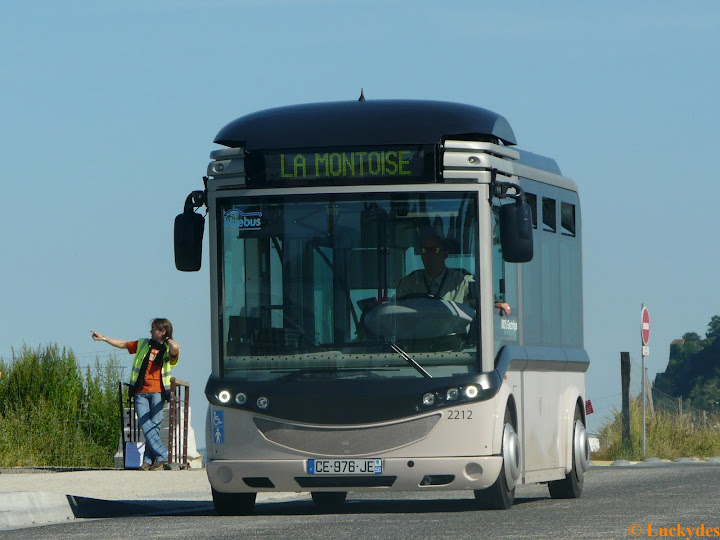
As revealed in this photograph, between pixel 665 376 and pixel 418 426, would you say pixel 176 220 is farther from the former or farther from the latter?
pixel 665 376

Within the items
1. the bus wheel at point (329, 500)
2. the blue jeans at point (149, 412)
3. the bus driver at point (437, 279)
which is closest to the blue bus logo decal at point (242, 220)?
the bus driver at point (437, 279)

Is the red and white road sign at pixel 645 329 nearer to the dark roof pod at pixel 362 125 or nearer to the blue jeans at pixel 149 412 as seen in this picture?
the blue jeans at pixel 149 412

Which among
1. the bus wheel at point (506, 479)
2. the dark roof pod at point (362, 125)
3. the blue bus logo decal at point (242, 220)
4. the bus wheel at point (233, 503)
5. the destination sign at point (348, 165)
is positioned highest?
the dark roof pod at point (362, 125)

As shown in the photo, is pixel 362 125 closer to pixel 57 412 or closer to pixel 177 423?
pixel 177 423

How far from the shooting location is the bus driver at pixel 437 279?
43.6 feet

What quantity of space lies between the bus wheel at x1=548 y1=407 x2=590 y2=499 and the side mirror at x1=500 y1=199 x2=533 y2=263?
3.33 m

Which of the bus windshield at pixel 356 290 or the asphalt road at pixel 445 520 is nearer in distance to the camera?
the asphalt road at pixel 445 520

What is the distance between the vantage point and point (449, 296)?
13.4m

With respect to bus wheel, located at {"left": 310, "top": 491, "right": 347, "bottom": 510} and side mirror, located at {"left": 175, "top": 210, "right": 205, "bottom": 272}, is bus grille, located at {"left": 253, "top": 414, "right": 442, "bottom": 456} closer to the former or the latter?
side mirror, located at {"left": 175, "top": 210, "right": 205, "bottom": 272}

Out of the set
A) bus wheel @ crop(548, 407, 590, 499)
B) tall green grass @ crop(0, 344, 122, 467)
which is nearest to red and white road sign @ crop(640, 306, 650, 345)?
tall green grass @ crop(0, 344, 122, 467)

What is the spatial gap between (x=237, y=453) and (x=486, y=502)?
6.54ft

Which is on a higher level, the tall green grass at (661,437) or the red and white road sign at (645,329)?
the red and white road sign at (645,329)

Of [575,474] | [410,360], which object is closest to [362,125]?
[410,360]

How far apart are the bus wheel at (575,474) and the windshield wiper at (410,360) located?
3.25m
